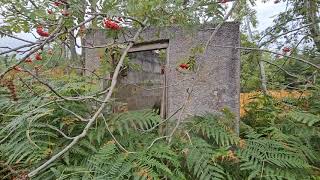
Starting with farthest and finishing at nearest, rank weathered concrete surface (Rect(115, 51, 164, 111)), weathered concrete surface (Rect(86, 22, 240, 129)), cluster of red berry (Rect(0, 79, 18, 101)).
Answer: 1. weathered concrete surface (Rect(115, 51, 164, 111))
2. weathered concrete surface (Rect(86, 22, 240, 129))
3. cluster of red berry (Rect(0, 79, 18, 101))

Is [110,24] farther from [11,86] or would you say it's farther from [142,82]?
[142,82]

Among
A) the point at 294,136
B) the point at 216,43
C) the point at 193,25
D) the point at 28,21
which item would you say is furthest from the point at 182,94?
the point at 28,21

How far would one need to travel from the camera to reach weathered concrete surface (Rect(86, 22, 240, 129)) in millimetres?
3461

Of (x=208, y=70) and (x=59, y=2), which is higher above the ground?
(x=59, y=2)

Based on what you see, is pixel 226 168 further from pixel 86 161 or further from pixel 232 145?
pixel 86 161

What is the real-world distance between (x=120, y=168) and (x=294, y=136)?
1824mm

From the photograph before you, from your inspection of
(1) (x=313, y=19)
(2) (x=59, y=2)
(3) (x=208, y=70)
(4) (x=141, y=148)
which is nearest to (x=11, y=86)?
(2) (x=59, y=2)

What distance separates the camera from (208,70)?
11.5 feet

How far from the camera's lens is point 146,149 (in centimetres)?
264

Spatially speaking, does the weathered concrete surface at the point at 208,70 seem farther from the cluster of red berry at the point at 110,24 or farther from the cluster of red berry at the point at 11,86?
the cluster of red berry at the point at 11,86

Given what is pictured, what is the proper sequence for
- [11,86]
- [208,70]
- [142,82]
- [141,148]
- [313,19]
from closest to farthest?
[141,148], [11,86], [208,70], [142,82], [313,19]

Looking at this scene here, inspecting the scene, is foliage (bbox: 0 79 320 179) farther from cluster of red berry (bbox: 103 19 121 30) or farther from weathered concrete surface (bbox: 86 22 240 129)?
cluster of red berry (bbox: 103 19 121 30)

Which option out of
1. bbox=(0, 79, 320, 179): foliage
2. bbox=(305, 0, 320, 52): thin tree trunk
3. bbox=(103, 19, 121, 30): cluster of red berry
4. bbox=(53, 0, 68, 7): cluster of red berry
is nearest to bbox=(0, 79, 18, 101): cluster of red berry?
bbox=(0, 79, 320, 179): foliage

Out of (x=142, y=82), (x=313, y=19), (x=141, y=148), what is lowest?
(x=141, y=148)
